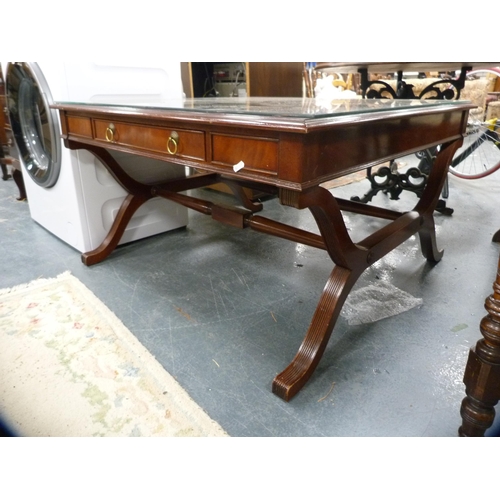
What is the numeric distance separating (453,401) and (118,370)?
87 cm

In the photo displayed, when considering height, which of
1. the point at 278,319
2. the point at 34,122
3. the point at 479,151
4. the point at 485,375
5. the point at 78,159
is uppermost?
the point at 34,122

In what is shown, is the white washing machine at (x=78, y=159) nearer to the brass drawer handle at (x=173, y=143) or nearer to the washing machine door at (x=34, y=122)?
the washing machine door at (x=34, y=122)

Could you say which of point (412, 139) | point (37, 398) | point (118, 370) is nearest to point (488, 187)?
point (412, 139)

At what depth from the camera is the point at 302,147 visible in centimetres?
71

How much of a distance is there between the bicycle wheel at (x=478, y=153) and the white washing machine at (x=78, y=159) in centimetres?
154

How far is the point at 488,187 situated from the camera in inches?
116

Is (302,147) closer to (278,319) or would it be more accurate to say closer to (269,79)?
(278,319)

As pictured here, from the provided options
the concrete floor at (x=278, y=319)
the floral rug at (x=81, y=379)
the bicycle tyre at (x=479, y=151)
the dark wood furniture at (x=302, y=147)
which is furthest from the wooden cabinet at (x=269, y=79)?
the floral rug at (x=81, y=379)

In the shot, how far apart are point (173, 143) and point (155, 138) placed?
0.09 meters

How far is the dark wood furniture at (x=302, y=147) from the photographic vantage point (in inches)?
29.5

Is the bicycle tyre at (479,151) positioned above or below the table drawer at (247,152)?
below

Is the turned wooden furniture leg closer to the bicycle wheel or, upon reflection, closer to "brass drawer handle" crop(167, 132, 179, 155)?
"brass drawer handle" crop(167, 132, 179, 155)

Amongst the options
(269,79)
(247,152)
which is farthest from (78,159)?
(269,79)

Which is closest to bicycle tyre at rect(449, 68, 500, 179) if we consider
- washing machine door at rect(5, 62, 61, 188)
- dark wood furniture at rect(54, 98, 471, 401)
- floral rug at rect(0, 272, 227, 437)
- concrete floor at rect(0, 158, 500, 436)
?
concrete floor at rect(0, 158, 500, 436)
